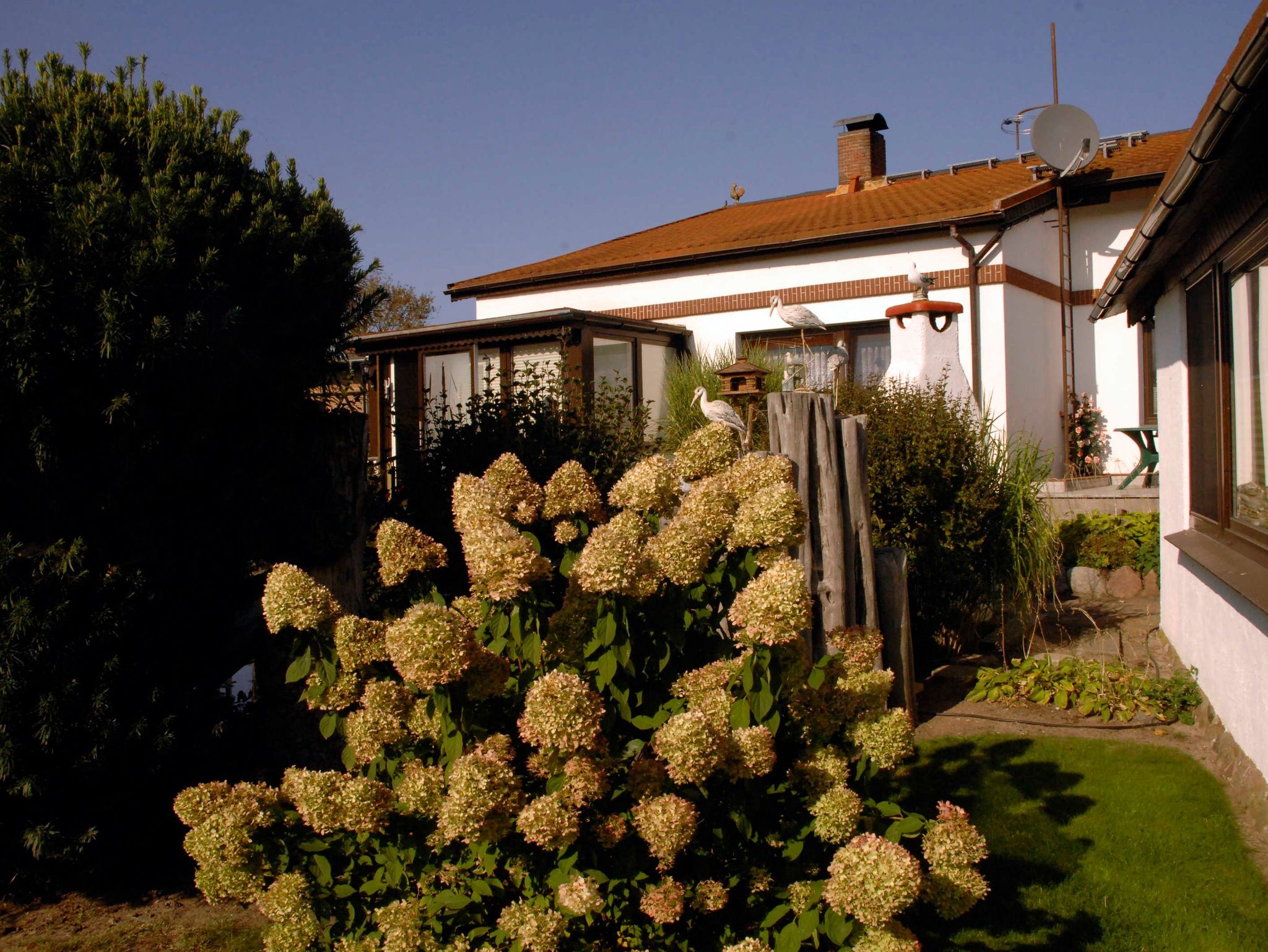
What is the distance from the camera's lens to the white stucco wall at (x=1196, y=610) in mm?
4355

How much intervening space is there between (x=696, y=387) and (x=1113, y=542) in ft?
15.2

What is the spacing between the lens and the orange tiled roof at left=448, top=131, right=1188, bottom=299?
45.5 feet

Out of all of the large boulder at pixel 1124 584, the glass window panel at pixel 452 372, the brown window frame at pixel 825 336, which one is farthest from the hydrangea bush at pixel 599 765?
the glass window panel at pixel 452 372

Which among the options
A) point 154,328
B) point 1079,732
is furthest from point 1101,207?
point 154,328

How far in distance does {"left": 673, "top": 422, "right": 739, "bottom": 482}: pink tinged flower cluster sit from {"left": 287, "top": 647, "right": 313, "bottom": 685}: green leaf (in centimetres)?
116

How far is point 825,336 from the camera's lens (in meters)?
14.6

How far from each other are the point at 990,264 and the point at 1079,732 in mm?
8818

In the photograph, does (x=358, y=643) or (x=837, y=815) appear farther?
(x=358, y=643)

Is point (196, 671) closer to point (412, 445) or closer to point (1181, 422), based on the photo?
point (412, 445)

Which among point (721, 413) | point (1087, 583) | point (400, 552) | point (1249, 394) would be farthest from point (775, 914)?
point (1087, 583)

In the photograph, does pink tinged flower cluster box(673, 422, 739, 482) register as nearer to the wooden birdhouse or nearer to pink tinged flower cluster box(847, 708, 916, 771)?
pink tinged flower cluster box(847, 708, 916, 771)

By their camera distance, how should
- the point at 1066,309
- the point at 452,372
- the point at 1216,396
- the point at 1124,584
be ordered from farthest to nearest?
the point at 452,372
the point at 1066,309
the point at 1124,584
the point at 1216,396

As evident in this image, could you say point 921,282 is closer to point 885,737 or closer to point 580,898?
point 885,737

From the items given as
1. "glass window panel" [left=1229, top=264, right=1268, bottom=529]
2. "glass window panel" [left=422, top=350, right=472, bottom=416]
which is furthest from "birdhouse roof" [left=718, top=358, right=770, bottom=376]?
"glass window panel" [left=422, top=350, right=472, bottom=416]
